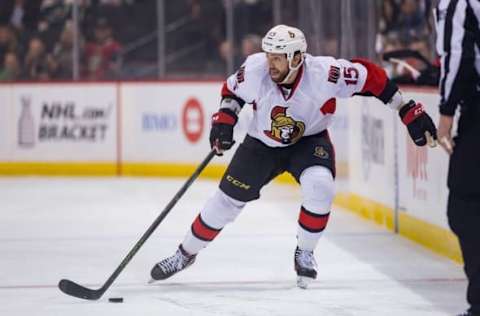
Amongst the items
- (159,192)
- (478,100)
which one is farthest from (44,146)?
(478,100)

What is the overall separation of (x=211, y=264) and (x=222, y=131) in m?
1.18

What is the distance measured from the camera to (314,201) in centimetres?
561

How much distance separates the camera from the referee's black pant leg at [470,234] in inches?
169

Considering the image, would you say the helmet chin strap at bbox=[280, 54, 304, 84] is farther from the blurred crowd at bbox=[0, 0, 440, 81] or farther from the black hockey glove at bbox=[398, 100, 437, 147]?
the blurred crowd at bbox=[0, 0, 440, 81]

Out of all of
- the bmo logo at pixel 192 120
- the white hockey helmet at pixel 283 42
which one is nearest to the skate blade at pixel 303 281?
the white hockey helmet at pixel 283 42

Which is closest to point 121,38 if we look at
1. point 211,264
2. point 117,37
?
point 117,37

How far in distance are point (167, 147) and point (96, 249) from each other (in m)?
4.54

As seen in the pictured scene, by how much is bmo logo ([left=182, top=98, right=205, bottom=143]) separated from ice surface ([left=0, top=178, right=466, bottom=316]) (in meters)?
1.64

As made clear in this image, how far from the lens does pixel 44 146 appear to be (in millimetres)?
11805

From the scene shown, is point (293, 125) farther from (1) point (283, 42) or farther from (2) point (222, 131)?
(1) point (283, 42)

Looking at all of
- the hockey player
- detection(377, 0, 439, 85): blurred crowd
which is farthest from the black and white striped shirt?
detection(377, 0, 439, 85): blurred crowd

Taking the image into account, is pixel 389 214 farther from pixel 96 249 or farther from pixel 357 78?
pixel 357 78

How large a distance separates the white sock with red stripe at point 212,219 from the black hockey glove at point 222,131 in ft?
0.75

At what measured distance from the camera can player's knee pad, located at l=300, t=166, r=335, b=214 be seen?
221 inches
